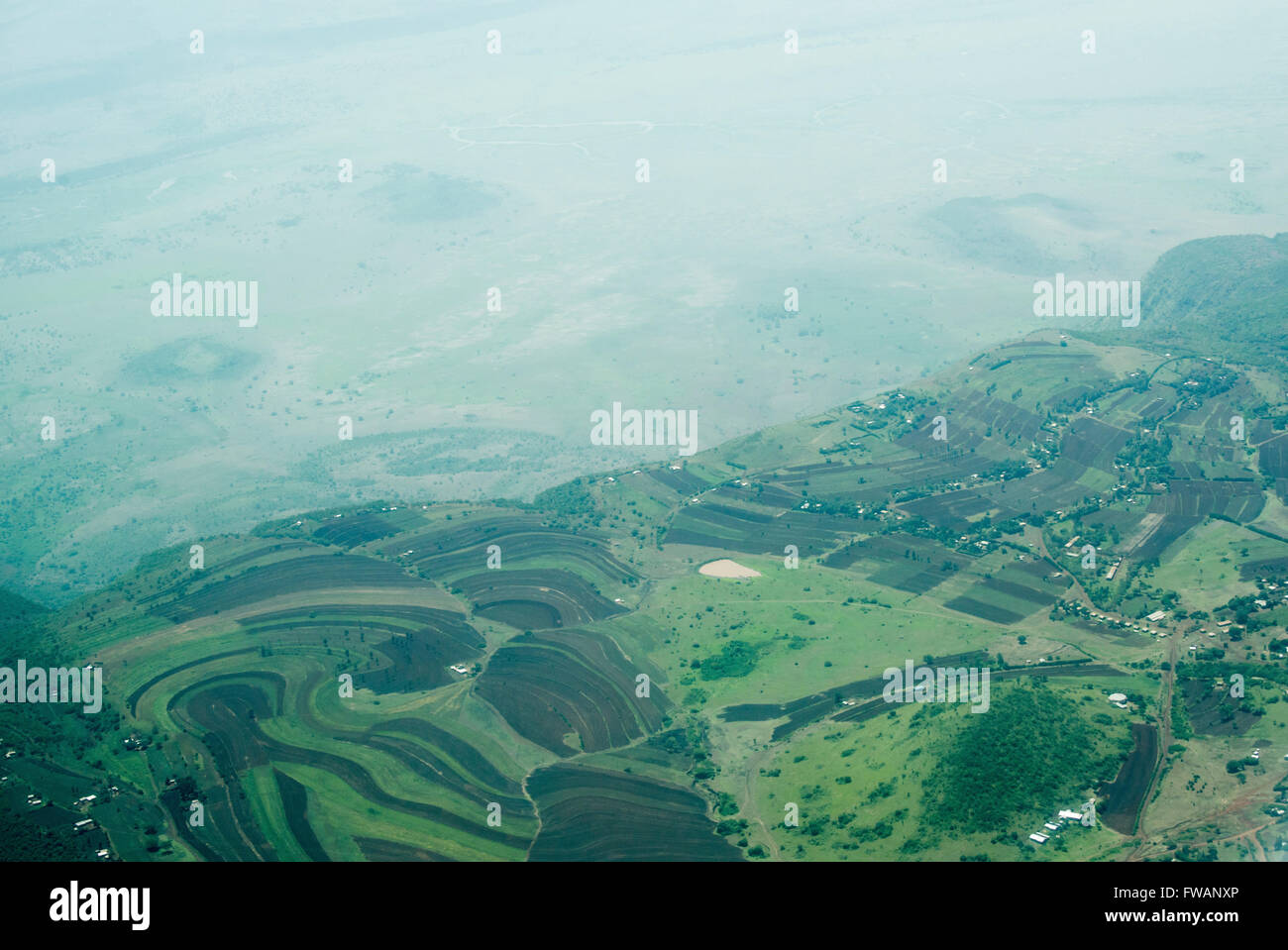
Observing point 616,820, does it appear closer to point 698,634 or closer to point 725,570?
point 698,634

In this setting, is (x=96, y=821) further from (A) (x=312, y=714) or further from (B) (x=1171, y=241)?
(B) (x=1171, y=241)

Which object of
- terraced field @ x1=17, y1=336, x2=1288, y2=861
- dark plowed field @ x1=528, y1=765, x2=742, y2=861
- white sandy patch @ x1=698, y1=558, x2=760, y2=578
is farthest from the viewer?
white sandy patch @ x1=698, y1=558, x2=760, y2=578

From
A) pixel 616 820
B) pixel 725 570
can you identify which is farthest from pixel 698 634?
pixel 616 820

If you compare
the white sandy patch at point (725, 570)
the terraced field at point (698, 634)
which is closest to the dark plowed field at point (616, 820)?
the terraced field at point (698, 634)

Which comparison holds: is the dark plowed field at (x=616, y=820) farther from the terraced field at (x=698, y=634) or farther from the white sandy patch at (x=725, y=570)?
the white sandy patch at (x=725, y=570)

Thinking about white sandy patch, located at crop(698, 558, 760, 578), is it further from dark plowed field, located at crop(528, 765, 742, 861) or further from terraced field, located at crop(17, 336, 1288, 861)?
dark plowed field, located at crop(528, 765, 742, 861)

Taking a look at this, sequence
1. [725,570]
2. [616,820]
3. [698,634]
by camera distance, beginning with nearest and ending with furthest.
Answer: [616,820] → [698,634] → [725,570]

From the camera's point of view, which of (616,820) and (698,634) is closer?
(616,820)

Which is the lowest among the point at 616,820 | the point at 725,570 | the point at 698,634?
the point at 616,820

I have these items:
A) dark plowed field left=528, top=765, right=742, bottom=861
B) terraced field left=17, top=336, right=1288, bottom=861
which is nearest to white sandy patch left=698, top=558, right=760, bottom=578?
terraced field left=17, top=336, right=1288, bottom=861
